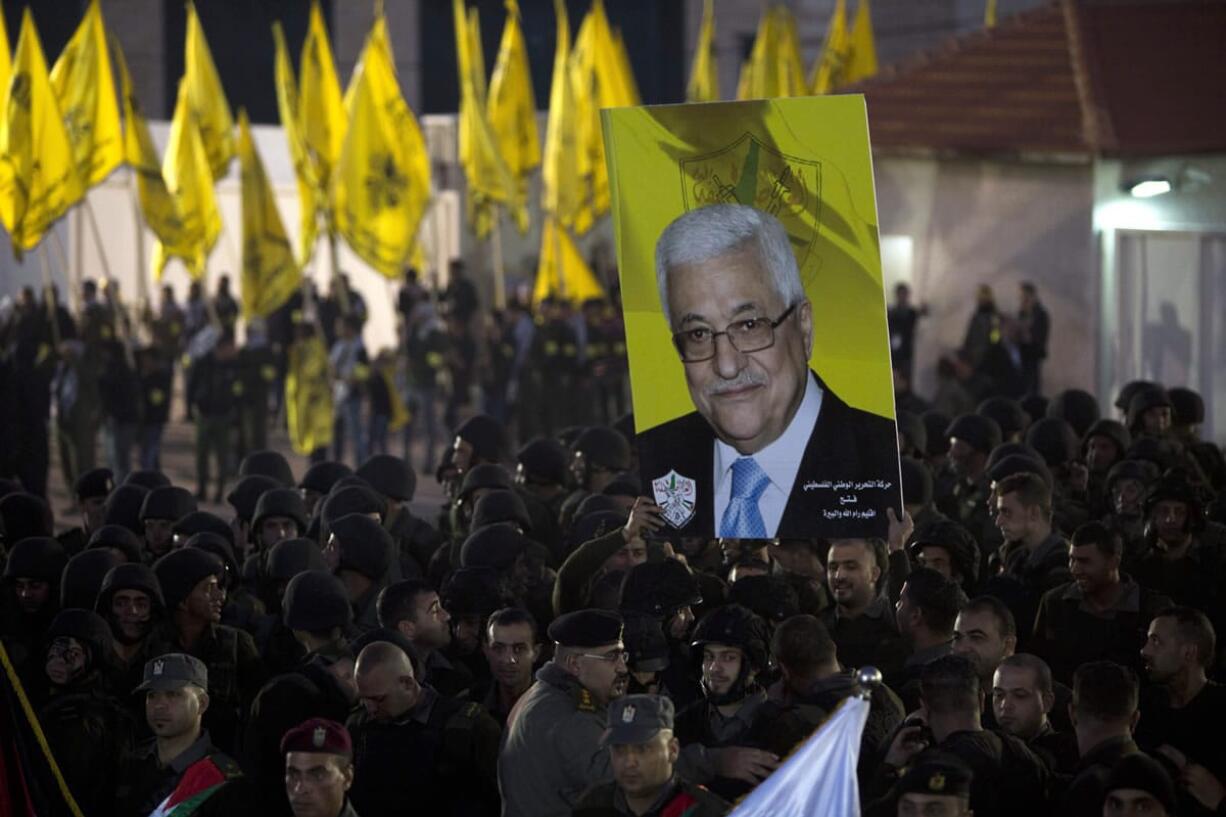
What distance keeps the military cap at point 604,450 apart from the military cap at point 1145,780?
6.93 metres

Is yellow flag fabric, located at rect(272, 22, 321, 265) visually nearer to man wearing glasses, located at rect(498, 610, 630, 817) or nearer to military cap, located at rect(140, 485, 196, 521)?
military cap, located at rect(140, 485, 196, 521)

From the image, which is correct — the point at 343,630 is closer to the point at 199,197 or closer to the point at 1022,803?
the point at 1022,803

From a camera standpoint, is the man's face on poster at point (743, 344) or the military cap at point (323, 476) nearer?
the man's face on poster at point (743, 344)

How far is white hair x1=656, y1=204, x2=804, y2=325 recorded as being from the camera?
791cm

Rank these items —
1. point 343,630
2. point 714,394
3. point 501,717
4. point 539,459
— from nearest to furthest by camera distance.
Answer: point 714,394 → point 501,717 → point 343,630 → point 539,459

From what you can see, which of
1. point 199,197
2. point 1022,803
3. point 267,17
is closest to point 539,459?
point 1022,803

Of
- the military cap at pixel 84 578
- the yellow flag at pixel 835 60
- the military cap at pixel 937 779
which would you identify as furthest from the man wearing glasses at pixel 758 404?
the yellow flag at pixel 835 60

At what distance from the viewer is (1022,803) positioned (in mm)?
7023

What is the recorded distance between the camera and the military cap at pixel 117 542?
35.2 ft

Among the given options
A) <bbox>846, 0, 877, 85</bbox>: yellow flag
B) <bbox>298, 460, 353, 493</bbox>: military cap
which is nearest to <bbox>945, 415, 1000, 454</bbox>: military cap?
<bbox>298, 460, 353, 493</bbox>: military cap

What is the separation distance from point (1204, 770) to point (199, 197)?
18.2 m

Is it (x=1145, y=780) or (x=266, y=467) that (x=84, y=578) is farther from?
(x=1145, y=780)

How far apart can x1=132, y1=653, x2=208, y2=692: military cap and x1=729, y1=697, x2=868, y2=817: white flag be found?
2.42m

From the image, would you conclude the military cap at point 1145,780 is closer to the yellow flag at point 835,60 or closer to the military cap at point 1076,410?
the military cap at point 1076,410
